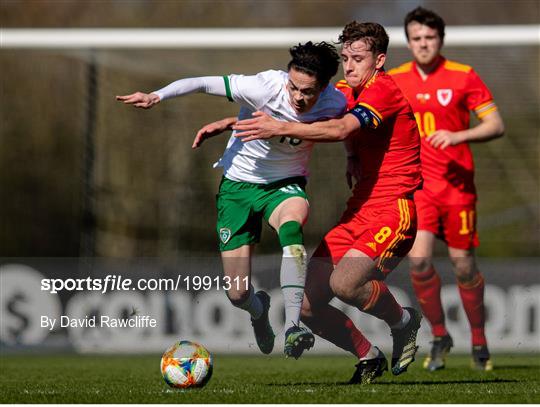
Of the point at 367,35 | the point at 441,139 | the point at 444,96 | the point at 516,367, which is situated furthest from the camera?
the point at 516,367

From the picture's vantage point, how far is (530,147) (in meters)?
17.8

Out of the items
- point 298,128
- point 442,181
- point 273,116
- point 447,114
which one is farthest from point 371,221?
point 447,114

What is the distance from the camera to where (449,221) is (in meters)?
10.1

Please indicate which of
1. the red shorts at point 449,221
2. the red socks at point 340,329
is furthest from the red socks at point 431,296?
the red socks at point 340,329

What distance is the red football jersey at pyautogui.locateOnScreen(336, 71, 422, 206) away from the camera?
795 cm

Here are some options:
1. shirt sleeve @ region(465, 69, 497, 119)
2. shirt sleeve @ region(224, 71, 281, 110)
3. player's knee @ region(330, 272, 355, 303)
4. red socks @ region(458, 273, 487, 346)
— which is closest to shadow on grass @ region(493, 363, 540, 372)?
red socks @ region(458, 273, 487, 346)

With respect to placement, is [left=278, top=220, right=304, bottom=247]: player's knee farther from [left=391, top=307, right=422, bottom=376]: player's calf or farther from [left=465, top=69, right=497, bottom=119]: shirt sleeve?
[left=465, top=69, right=497, bottom=119]: shirt sleeve

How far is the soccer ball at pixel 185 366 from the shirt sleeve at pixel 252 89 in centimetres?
176

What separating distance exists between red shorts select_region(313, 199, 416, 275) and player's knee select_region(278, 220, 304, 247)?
1.14 ft

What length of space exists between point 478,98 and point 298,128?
2.87 m

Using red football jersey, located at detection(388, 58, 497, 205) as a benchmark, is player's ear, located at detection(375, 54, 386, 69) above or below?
above

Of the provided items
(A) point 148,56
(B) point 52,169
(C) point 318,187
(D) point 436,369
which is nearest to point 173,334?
(D) point 436,369

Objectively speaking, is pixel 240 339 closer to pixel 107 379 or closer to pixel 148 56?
pixel 107 379

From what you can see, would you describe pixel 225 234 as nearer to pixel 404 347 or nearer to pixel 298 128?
pixel 298 128
